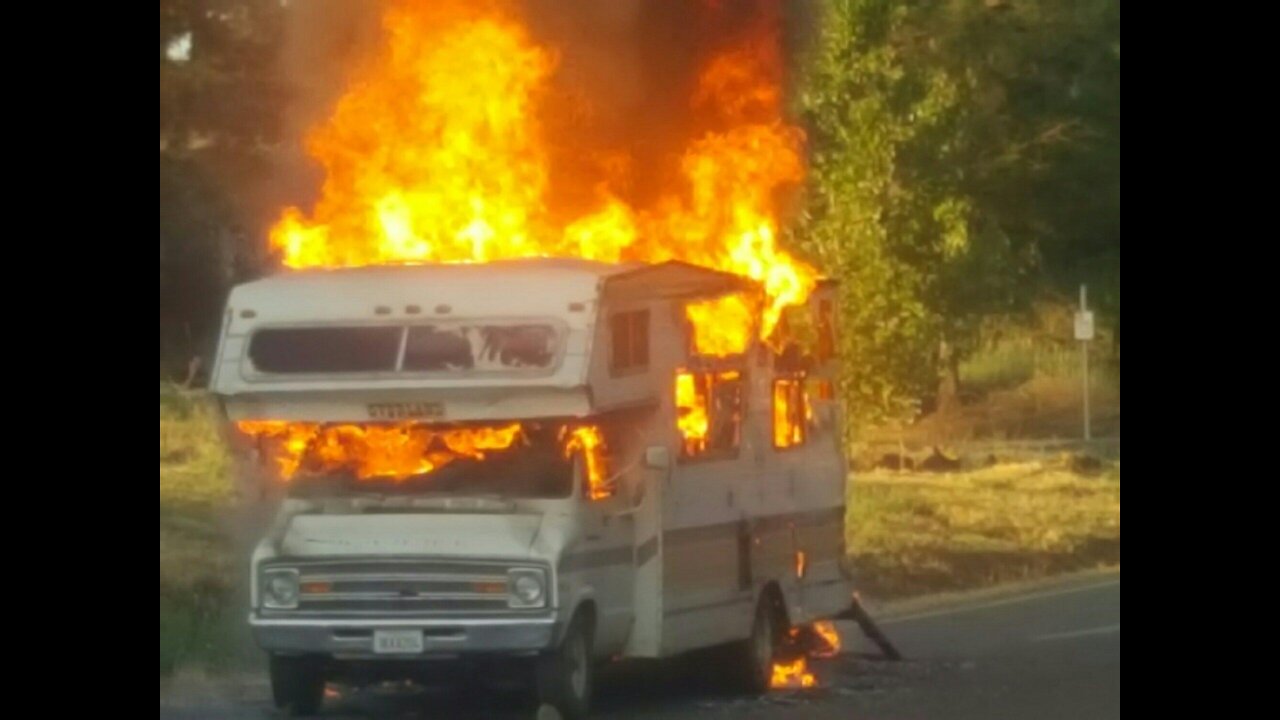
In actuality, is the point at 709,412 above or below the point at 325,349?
below

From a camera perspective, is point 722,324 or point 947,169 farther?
point 947,169

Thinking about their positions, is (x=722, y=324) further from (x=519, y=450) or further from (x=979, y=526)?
(x=979, y=526)

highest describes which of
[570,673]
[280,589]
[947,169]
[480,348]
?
[947,169]

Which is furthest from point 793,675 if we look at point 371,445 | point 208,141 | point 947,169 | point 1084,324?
point 1084,324

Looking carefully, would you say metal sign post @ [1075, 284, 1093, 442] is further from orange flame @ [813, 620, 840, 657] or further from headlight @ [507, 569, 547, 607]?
headlight @ [507, 569, 547, 607]

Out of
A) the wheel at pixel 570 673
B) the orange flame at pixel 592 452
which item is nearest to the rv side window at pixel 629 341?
the orange flame at pixel 592 452

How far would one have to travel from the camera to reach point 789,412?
57.9 feet

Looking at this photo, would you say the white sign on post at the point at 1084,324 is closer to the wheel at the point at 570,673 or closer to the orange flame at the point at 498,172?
the orange flame at the point at 498,172

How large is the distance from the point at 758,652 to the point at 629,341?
8.49 feet

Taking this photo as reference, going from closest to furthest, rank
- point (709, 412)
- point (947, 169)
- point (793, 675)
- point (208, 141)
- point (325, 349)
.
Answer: point (325, 349)
point (709, 412)
point (793, 675)
point (208, 141)
point (947, 169)

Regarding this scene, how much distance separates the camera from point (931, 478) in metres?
25.4

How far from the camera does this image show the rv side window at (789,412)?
17.4m

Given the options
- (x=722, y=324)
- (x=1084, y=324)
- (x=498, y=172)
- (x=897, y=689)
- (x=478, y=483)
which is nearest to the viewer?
(x=478, y=483)
